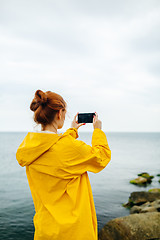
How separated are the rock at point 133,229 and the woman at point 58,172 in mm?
5318

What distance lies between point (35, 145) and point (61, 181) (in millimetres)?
458

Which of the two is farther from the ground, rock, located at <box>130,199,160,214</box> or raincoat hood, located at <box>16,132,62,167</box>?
raincoat hood, located at <box>16,132,62,167</box>

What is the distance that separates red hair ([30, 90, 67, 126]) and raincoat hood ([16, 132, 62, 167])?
189 millimetres

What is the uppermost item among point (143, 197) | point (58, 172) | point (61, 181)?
point (58, 172)

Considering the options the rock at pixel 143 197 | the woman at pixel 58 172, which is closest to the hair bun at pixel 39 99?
the woman at pixel 58 172

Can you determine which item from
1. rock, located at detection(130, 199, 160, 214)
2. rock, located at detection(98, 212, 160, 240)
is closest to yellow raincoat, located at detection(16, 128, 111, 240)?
rock, located at detection(98, 212, 160, 240)

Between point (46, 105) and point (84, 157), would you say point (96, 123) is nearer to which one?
point (84, 157)

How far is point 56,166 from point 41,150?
218 mm

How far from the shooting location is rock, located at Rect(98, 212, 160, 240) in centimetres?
682

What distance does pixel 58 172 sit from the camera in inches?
85.6

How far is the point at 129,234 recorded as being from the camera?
6805mm

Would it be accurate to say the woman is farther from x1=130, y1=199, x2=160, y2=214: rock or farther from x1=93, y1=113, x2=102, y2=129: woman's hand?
x1=130, y1=199, x2=160, y2=214: rock

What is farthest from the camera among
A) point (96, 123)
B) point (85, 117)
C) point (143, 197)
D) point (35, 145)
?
point (143, 197)

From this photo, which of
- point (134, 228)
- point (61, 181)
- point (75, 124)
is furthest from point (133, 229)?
point (61, 181)
